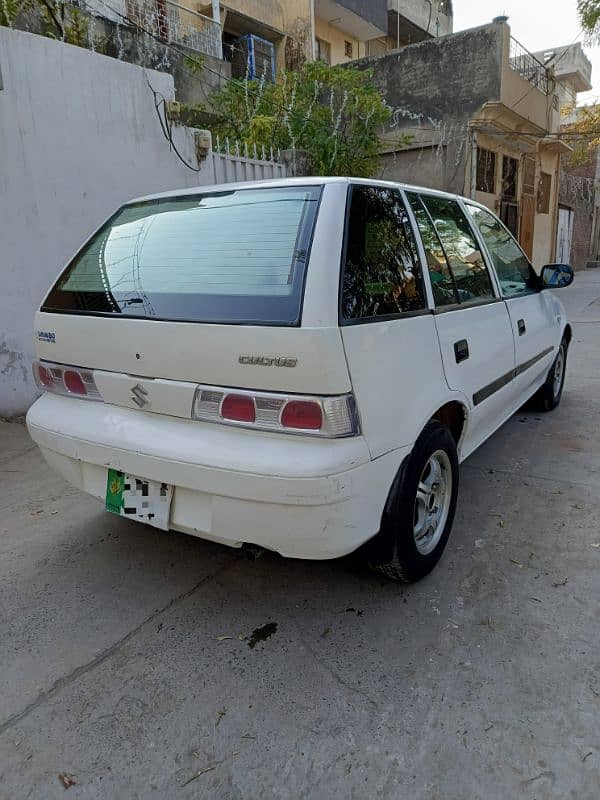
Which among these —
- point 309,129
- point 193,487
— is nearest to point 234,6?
point 309,129

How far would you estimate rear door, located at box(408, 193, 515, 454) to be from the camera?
2.70 m

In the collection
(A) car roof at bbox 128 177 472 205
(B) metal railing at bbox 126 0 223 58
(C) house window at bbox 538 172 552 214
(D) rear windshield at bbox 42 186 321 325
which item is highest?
(B) metal railing at bbox 126 0 223 58

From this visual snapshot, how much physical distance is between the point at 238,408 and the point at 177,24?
12090 mm

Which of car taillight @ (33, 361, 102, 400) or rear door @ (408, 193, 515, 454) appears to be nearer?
car taillight @ (33, 361, 102, 400)

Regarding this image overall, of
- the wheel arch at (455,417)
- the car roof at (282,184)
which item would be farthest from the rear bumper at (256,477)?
the car roof at (282,184)

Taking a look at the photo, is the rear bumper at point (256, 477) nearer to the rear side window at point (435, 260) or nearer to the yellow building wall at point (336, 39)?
the rear side window at point (435, 260)

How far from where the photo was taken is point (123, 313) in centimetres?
232

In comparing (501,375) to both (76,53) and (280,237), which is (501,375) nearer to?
(280,237)

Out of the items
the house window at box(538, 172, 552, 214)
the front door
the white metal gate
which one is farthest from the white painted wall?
the front door

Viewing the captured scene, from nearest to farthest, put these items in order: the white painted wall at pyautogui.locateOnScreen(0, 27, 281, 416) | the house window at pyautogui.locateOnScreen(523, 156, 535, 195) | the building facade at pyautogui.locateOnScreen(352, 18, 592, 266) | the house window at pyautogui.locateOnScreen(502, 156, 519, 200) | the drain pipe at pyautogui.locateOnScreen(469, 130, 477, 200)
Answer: the white painted wall at pyautogui.locateOnScreen(0, 27, 281, 416), the building facade at pyautogui.locateOnScreen(352, 18, 592, 266), the drain pipe at pyautogui.locateOnScreen(469, 130, 477, 200), the house window at pyautogui.locateOnScreen(502, 156, 519, 200), the house window at pyautogui.locateOnScreen(523, 156, 535, 195)

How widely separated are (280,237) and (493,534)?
196cm

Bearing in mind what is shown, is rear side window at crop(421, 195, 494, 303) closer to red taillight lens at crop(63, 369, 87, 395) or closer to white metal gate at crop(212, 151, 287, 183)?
red taillight lens at crop(63, 369, 87, 395)

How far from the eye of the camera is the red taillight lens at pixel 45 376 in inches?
102

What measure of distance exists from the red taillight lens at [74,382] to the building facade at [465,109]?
36.1ft
